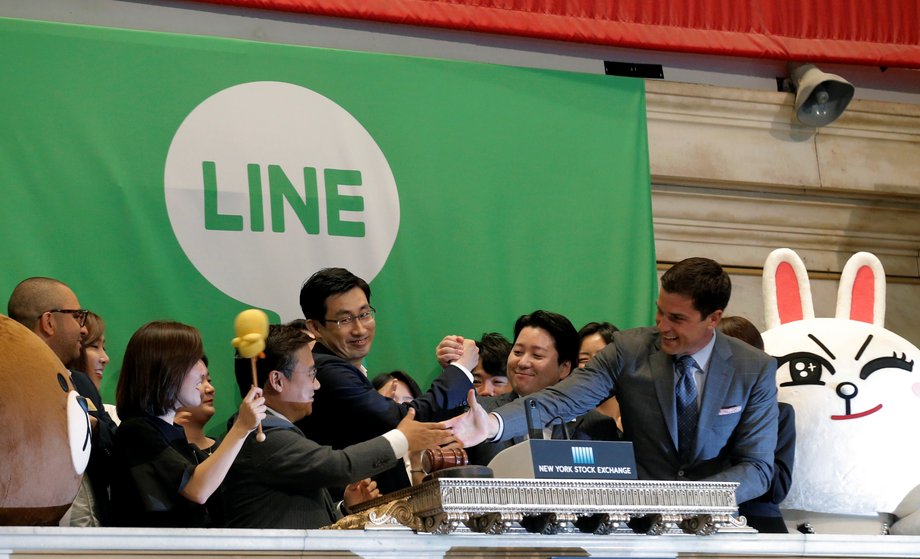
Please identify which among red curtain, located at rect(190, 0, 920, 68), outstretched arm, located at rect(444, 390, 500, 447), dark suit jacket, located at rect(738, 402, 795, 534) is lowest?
dark suit jacket, located at rect(738, 402, 795, 534)

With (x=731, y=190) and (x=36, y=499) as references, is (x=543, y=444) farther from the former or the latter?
(x=731, y=190)

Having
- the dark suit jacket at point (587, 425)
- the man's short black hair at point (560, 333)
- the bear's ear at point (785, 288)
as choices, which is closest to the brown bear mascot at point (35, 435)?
the dark suit jacket at point (587, 425)

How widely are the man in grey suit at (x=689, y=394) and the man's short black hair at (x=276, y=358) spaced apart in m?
0.66

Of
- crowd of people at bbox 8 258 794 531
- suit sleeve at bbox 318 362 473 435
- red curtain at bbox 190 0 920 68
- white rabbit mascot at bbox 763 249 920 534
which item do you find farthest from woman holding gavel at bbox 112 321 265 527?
red curtain at bbox 190 0 920 68

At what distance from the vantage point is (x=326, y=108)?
549cm

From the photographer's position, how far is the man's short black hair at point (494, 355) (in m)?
4.96

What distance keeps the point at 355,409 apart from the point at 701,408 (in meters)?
1.06

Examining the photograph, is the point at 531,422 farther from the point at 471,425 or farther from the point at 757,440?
the point at 757,440

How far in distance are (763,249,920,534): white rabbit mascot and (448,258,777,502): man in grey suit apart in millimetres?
535

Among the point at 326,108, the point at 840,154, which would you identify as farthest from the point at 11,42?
the point at 840,154

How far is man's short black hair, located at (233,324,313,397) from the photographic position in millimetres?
3615

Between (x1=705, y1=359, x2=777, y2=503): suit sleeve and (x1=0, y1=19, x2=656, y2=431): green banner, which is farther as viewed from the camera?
(x1=0, y1=19, x2=656, y2=431): green banner

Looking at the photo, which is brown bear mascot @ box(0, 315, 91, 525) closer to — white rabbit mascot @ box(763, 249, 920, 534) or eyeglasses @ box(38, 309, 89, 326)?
eyeglasses @ box(38, 309, 89, 326)

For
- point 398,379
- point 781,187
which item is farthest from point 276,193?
point 781,187
